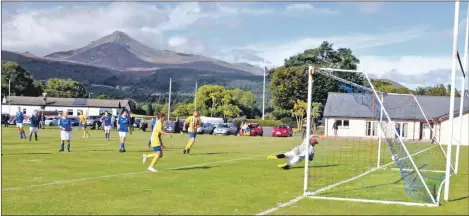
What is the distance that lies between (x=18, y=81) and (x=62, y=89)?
541 inches

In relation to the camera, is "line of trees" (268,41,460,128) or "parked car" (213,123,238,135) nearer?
"parked car" (213,123,238,135)

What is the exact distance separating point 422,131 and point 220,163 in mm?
52901

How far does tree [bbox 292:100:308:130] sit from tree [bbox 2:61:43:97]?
7181cm

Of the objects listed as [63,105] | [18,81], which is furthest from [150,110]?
[18,81]

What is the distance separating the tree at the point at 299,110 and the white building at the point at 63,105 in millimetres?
42245

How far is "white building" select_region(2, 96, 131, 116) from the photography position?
118188mm

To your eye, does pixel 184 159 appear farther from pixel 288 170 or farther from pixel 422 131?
pixel 422 131

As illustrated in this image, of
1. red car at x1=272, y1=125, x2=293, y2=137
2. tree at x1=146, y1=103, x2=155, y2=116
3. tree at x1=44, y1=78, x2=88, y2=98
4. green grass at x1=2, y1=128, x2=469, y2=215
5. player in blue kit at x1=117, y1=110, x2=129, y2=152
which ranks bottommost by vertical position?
green grass at x1=2, y1=128, x2=469, y2=215

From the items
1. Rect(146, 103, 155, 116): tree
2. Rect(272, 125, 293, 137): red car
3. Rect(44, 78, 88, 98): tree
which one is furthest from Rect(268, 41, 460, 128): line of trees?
Rect(44, 78, 88, 98): tree

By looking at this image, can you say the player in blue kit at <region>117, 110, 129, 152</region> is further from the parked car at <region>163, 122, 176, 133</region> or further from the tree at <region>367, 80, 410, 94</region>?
the tree at <region>367, 80, 410, 94</region>

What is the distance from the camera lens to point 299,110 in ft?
304

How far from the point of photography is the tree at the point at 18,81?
133 m

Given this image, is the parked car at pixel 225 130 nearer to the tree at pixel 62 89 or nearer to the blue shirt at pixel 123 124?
the blue shirt at pixel 123 124

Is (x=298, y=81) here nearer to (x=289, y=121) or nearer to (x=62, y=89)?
(x=289, y=121)
